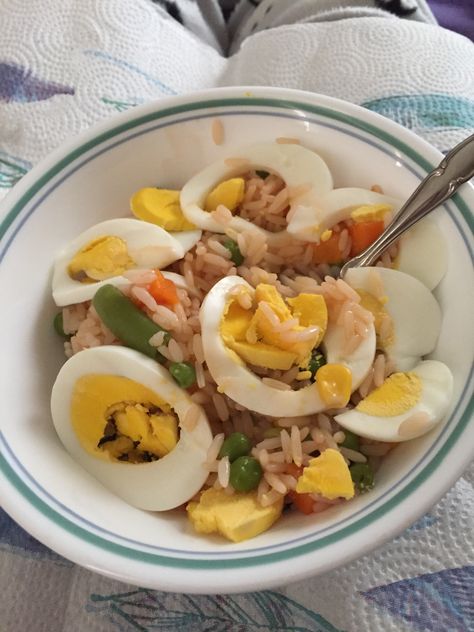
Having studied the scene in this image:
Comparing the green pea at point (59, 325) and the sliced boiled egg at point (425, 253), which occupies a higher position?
the sliced boiled egg at point (425, 253)

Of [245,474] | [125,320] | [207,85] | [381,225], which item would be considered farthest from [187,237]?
[207,85]

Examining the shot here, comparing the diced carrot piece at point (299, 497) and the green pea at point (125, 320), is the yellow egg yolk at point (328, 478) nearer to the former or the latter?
the diced carrot piece at point (299, 497)

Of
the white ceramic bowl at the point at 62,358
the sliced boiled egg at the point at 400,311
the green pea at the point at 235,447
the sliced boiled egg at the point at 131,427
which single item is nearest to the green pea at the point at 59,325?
the white ceramic bowl at the point at 62,358

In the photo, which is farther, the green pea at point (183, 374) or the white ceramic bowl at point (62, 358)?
the green pea at point (183, 374)

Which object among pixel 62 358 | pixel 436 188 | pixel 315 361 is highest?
pixel 436 188

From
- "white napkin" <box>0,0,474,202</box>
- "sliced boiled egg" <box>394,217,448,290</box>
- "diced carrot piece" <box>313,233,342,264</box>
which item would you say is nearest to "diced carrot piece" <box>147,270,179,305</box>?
"diced carrot piece" <box>313,233,342,264</box>

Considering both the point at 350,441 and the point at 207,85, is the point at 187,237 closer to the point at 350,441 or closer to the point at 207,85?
the point at 350,441
